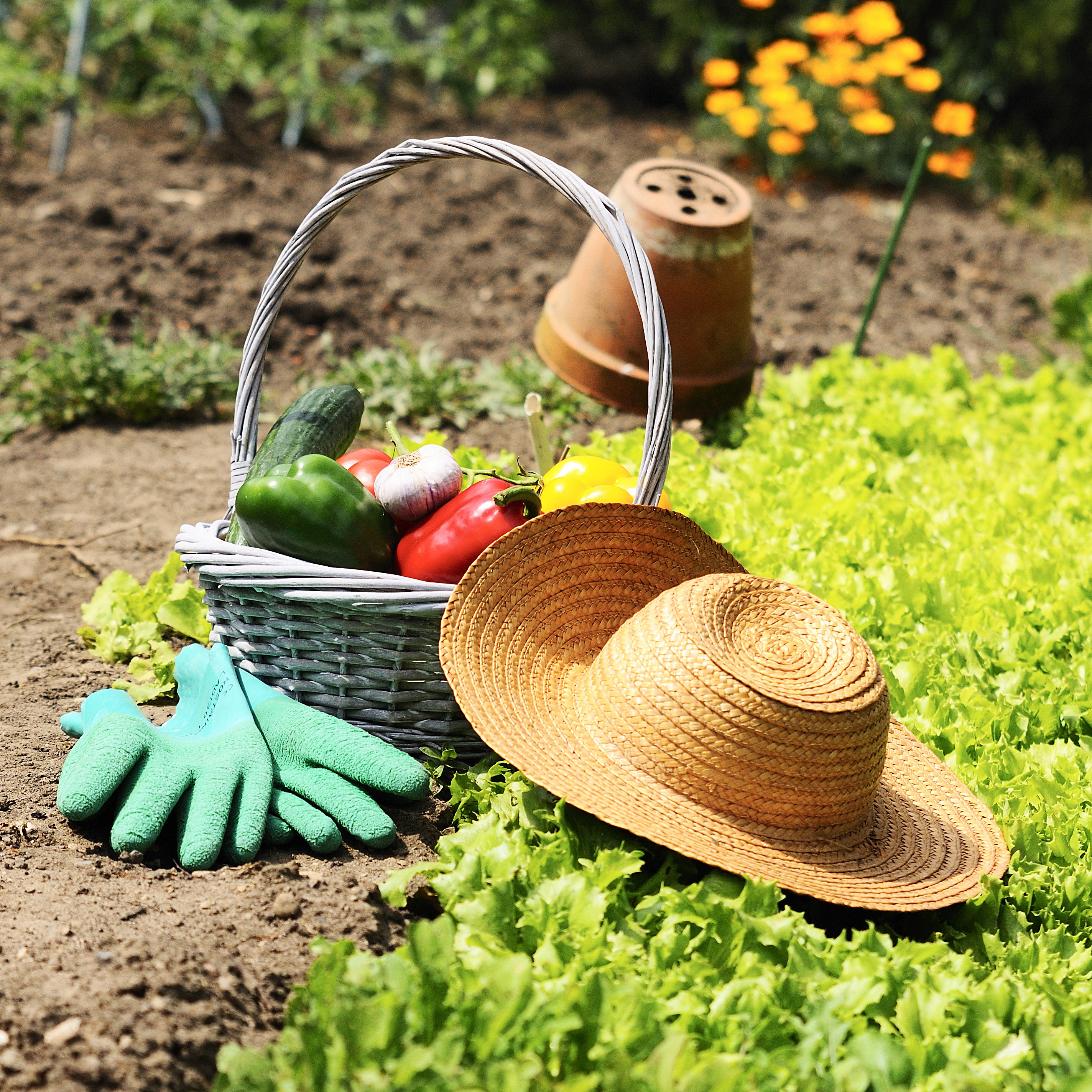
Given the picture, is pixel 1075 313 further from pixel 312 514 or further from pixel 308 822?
pixel 308 822

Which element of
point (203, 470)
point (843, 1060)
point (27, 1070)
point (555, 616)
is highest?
point (555, 616)

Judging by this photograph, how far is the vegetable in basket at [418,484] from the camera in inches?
94.0

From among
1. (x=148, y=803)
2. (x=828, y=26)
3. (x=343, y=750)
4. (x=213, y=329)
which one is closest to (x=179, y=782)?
(x=148, y=803)

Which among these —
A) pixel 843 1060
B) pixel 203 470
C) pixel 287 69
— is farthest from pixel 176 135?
pixel 843 1060

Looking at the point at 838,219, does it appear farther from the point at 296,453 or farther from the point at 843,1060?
the point at 843,1060

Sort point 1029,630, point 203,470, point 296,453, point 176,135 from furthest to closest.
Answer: point 176,135 → point 203,470 → point 1029,630 → point 296,453

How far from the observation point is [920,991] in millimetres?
1770

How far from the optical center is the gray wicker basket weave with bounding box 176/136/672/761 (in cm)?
214

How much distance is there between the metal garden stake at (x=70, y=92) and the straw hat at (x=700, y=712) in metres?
4.73

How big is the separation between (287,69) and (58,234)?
228 cm

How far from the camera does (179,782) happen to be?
206 cm

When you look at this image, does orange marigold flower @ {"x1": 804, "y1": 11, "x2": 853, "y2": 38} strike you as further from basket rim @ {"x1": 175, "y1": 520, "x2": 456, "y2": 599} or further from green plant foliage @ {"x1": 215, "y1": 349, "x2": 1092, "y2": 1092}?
basket rim @ {"x1": 175, "y1": 520, "x2": 456, "y2": 599}

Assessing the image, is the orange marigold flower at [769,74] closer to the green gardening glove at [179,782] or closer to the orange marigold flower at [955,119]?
the orange marigold flower at [955,119]

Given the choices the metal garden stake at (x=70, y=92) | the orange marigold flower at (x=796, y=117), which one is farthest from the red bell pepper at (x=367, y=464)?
the orange marigold flower at (x=796, y=117)
